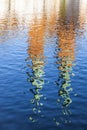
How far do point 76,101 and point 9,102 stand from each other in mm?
6599

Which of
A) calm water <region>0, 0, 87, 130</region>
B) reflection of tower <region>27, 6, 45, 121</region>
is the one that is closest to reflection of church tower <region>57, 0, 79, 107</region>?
calm water <region>0, 0, 87, 130</region>

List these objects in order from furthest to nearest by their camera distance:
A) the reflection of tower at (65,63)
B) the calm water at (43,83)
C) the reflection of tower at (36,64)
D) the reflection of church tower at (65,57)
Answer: the reflection of church tower at (65,57) < the reflection of tower at (36,64) < the reflection of tower at (65,63) < the calm water at (43,83)

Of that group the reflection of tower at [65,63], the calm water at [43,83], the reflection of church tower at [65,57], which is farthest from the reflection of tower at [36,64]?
the reflection of church tower at [65,57]

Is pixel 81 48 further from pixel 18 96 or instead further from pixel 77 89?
pixel 18 96

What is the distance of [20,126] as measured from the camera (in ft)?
89.0

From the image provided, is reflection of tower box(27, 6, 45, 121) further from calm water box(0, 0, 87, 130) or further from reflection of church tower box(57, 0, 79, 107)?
reflection of church tower box(57, 0, 79, 107)

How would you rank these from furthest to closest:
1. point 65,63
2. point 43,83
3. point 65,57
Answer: point 65,57, point 65,63, point 43,83

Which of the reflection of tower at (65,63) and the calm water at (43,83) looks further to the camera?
the reflection of tower at (65,63)

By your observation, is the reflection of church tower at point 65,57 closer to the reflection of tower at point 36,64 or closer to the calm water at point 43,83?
Result: the calm water at point 43,83

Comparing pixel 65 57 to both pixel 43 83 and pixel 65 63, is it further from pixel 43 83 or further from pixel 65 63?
pixel 43 83

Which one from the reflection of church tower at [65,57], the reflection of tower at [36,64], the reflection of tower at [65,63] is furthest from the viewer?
the reflection of church tower at [65,57]

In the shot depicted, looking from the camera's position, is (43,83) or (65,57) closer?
(43,83)

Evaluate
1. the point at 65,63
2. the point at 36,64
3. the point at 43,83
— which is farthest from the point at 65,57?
the point at 43,83

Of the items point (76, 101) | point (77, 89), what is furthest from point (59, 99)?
point (77, 89)
